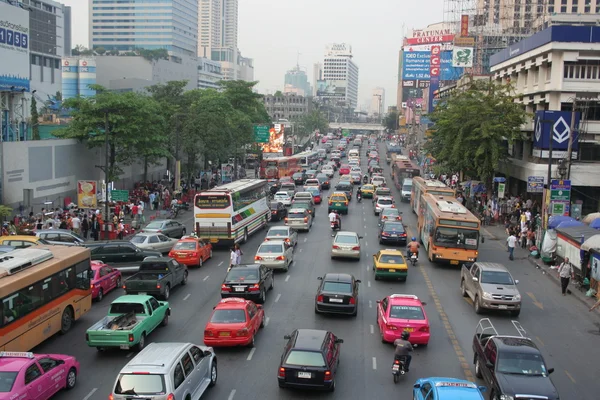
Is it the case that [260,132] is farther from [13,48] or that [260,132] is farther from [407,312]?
[407,312]

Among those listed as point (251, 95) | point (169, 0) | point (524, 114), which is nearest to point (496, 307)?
point (524, 114)

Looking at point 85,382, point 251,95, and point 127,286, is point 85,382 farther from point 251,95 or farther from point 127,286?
point 251,95

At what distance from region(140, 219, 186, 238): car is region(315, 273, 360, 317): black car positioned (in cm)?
1621

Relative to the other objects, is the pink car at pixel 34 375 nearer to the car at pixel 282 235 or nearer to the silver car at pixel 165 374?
the silver car at pixel 165 374

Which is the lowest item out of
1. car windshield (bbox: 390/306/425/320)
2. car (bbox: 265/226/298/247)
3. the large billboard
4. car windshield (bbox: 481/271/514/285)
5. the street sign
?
car (bbox: 265/226/298/247)

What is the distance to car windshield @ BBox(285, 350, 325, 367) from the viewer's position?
47.1 ft

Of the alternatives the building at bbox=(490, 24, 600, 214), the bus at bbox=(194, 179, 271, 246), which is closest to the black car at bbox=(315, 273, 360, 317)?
the bus at bbox=(194, 179, 271, 246)

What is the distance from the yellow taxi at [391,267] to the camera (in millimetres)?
26828

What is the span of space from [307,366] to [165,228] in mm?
23411

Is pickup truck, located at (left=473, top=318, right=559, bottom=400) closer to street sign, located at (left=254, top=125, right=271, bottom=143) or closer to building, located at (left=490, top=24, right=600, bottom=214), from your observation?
building, located at (left=490, top=24, right=600, bottom=214)

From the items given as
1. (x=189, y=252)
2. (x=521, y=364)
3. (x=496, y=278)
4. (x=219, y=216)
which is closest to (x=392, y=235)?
(x=219, y=216)

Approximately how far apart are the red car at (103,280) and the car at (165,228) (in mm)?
9188

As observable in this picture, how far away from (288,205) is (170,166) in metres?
22.3

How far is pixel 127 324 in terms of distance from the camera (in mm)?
17797
